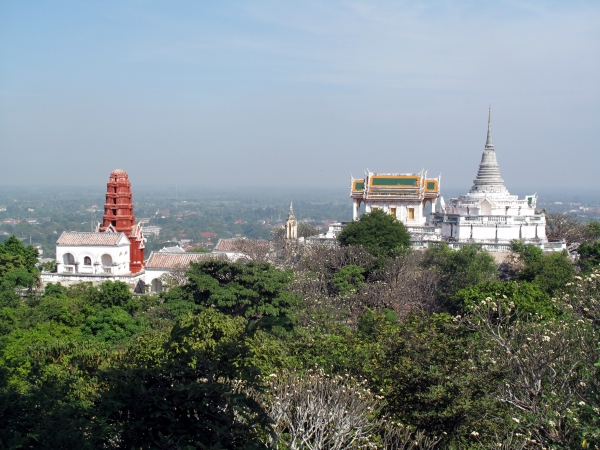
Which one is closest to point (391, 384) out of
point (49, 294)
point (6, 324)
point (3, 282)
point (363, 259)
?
point (6, 324)

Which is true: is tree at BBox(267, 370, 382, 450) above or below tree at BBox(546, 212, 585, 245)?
below

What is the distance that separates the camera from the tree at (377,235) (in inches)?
1407

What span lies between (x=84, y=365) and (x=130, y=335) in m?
7.38

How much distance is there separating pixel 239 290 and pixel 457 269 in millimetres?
11984

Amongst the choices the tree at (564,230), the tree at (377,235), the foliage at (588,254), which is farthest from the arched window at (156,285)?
the tree at (564,230)

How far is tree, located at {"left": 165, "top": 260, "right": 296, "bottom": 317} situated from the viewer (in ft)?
78.9

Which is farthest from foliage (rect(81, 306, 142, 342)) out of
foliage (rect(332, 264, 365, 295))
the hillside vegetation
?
foliage (rect(332, 264, 365, 295))

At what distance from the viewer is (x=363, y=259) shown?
34.1m

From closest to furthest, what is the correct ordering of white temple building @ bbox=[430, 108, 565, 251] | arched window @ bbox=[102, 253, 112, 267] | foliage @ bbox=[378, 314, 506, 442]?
foliage @ bbox=[378, 314, 506, 442]
arched window @ bbox=[102, 253, 112, 267]
white temple building @ bbox=[430, 108, 565, 251]

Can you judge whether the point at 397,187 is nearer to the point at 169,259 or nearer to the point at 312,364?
the point at 169,259

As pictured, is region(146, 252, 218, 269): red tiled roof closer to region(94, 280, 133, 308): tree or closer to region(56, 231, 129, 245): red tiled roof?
region(56, 231, 129, 245): red tiled roof

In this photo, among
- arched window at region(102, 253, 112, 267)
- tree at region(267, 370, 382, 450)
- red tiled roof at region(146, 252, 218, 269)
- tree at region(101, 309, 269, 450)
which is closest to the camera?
tree at region(101, 309, 269, 450)

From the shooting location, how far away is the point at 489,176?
1839 inches

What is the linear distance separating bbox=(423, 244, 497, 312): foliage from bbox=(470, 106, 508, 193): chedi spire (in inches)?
484
